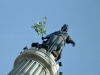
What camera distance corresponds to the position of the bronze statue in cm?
Result: 3548

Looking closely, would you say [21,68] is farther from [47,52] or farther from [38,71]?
[47,52]

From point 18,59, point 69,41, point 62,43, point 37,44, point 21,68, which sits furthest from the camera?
point 69,41

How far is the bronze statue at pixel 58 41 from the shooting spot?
3548cm

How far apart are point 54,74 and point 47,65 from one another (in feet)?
3.63

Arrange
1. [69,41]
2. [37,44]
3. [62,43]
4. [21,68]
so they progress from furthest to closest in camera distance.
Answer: [69,41] → [62,43] → [37,44] → [21,68]

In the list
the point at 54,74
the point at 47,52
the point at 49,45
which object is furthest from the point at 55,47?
the point at 54,74

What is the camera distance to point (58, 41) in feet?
122

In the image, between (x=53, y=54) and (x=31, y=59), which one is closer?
(x=31, y=59)

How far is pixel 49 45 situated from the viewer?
1409 inches

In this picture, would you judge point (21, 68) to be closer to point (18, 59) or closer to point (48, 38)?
point (18, 59)

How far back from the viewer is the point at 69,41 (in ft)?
131

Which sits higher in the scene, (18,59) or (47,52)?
(47,52)

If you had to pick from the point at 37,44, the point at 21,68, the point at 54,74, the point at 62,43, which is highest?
the point at 62,43

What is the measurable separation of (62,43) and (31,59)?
7.32 meters
